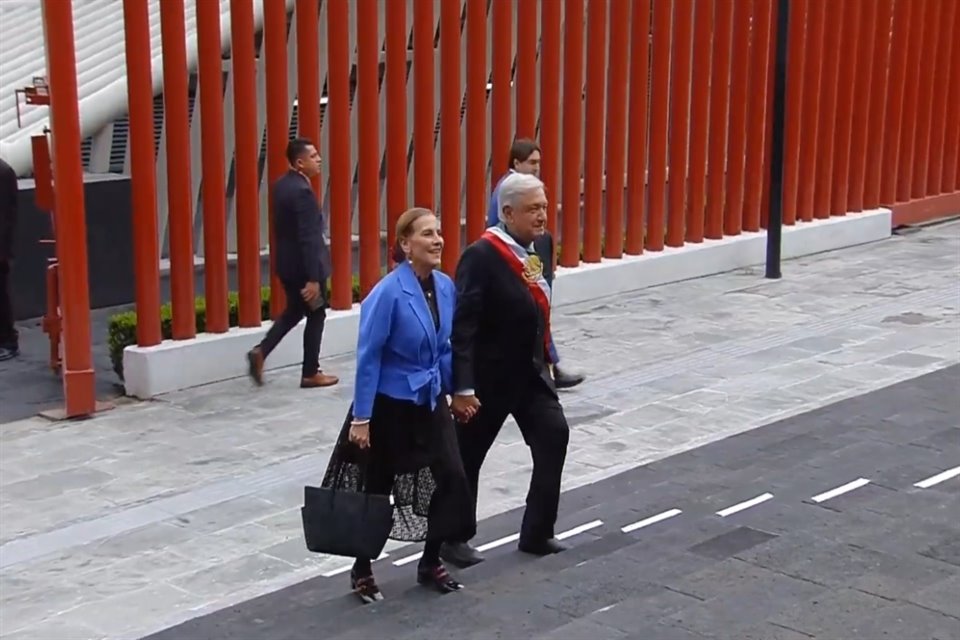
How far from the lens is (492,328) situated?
599 centimetres

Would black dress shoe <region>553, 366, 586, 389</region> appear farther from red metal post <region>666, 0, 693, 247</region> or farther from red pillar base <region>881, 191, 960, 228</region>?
red pillar base <region>881, 191, 960, 228</region>

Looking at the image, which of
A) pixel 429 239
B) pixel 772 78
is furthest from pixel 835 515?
pixel 772 78

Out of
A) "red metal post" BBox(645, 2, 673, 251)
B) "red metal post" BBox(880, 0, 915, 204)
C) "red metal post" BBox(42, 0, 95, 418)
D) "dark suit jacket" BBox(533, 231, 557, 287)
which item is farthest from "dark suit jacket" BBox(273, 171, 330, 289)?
"red metal post" BBox(880, 0, 915, 204)

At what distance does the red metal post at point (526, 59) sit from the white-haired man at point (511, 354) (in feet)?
19.0

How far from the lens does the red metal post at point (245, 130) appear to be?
974 cm

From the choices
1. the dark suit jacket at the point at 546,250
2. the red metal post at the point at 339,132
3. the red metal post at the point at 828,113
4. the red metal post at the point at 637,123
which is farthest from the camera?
the red metal post at the point at 828,113

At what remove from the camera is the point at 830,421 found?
8398mm

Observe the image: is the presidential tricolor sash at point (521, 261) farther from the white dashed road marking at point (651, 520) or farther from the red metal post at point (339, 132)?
the red metal post at point (339, 132)

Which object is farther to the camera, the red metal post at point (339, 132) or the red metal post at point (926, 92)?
the red metal post at point (926, 92)

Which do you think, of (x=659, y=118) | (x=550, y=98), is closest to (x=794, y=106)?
(x=659, y=118)

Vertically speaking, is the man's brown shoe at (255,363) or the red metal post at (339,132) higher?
the red metal post at (339,132)

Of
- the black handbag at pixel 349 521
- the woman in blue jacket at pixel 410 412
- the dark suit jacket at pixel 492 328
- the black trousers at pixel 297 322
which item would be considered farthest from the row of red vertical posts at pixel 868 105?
the black handbag at pixel 349 521

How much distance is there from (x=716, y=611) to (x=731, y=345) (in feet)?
17.6

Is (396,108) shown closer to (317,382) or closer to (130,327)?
(317,382)
